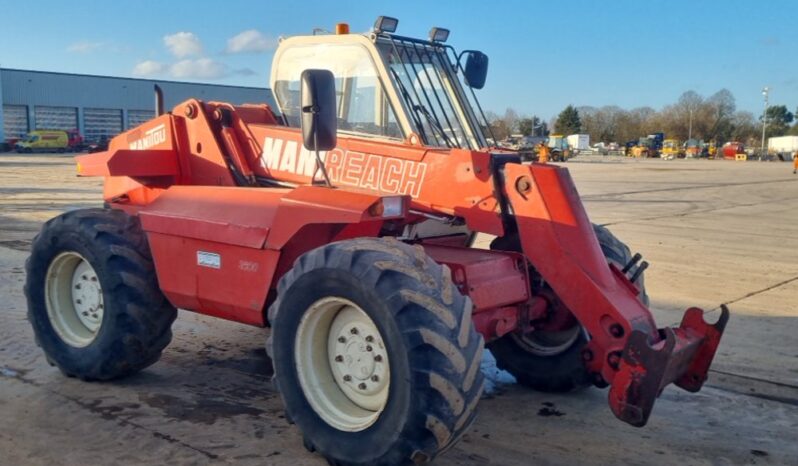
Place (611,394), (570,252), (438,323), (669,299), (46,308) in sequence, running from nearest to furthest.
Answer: (438,323), (611,394), (570,252), (46,308), (669,299)

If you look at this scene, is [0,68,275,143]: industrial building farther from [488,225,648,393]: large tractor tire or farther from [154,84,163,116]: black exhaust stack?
[488,225,648,393]: large tractor tire

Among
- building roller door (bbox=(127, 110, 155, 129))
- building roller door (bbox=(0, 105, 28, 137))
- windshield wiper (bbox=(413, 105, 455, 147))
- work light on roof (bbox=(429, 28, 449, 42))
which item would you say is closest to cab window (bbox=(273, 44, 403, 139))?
windshield wiper (bbox=(413, 105, 455, 147))

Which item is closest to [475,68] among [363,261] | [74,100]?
[363,261]

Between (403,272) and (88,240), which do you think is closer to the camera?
(403,272)

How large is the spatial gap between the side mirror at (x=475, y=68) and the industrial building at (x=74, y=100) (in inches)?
2537

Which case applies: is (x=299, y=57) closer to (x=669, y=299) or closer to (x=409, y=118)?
(x=409, y=118)

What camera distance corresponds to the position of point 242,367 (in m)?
6.21

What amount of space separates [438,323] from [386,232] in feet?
4.67

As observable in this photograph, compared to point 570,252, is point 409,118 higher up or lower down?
higher up

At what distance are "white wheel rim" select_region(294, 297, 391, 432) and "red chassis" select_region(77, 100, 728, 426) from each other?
561 mm

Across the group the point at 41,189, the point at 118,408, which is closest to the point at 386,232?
the point at 118,408

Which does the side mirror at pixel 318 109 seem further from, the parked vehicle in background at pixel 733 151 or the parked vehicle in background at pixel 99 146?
the parked vehicle in background at pixel 733 151

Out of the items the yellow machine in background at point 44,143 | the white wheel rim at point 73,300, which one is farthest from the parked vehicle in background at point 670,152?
the white wheel rim at point 73,300

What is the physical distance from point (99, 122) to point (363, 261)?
73.3 meters
